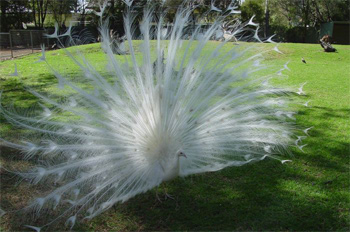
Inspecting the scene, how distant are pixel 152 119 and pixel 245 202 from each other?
126 centimetres

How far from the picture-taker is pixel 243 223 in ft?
9.21

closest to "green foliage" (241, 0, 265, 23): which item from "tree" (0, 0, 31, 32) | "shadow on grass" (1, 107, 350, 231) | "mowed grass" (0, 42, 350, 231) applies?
"tree" (0, 0, 31, 32)

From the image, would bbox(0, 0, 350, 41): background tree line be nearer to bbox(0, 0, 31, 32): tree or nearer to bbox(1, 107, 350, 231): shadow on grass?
bbox(0, 0, 31, 32): tree

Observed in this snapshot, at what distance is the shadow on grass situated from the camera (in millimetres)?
2814

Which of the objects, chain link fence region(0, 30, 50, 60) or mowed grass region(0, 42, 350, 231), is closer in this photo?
mowed grass region(0, 42, 350, 231)

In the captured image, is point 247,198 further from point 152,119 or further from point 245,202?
point 152,119

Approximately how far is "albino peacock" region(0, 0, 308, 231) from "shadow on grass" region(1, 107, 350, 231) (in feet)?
1.27

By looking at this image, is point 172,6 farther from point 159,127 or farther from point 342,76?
point 342,76

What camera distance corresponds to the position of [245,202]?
10.1 ft

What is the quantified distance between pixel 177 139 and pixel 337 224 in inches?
62.1

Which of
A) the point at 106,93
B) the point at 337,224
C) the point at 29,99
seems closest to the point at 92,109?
the point at 106,93

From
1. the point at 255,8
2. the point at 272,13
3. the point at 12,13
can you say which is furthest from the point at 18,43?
the point at 272,13

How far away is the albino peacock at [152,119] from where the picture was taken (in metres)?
2.68

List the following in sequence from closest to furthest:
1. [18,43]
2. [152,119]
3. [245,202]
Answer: [152,119], [245,202], [18,43]
